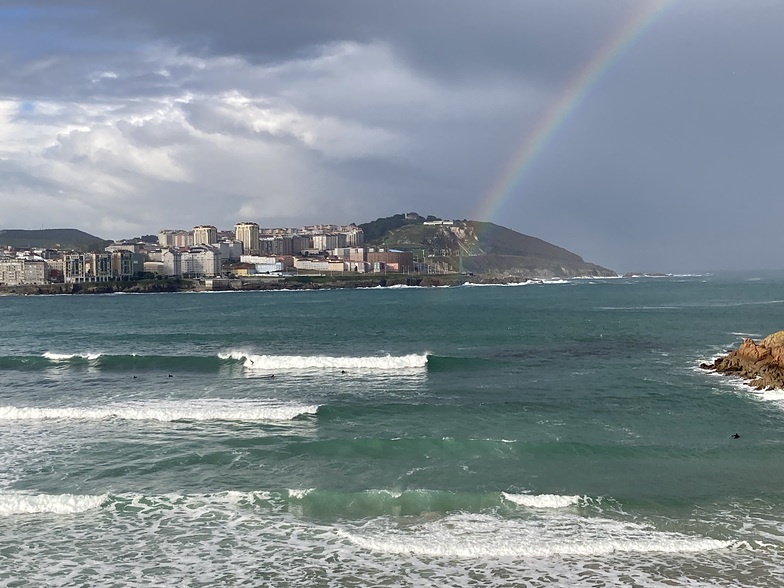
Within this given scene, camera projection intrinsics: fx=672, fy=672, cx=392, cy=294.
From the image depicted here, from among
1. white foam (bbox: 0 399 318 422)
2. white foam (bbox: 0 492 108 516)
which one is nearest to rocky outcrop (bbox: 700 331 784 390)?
white foam (bbox: 0 399 318 422)

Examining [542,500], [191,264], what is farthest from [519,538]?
[191,264]

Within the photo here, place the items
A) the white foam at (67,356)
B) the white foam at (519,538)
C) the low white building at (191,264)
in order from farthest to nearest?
1. the low white building at (191,264)
2. the white foam at (67,356)
3. the white foam at (519,538)

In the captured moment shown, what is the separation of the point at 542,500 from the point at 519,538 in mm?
2096

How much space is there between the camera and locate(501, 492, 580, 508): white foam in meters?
14.0

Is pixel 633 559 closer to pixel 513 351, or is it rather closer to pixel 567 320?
pixel 513 351

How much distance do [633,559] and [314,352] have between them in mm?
30221

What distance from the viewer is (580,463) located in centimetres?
1681


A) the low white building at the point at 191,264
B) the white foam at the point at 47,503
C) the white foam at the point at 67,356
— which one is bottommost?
the white foam at the point at 47,503

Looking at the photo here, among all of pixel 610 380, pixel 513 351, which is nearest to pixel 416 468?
pixel 610 380

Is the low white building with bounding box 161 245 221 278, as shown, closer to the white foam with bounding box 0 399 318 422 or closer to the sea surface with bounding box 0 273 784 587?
the sea surface with bounding box 0 273 784 587

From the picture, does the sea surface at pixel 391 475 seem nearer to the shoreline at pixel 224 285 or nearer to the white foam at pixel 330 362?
the white foam at pixel 330 362

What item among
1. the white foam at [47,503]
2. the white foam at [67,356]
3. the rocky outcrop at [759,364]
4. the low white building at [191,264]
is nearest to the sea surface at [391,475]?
the white foam at [47,503]

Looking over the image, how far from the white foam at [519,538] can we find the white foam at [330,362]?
20.8 meters

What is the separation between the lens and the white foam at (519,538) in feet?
38.4
